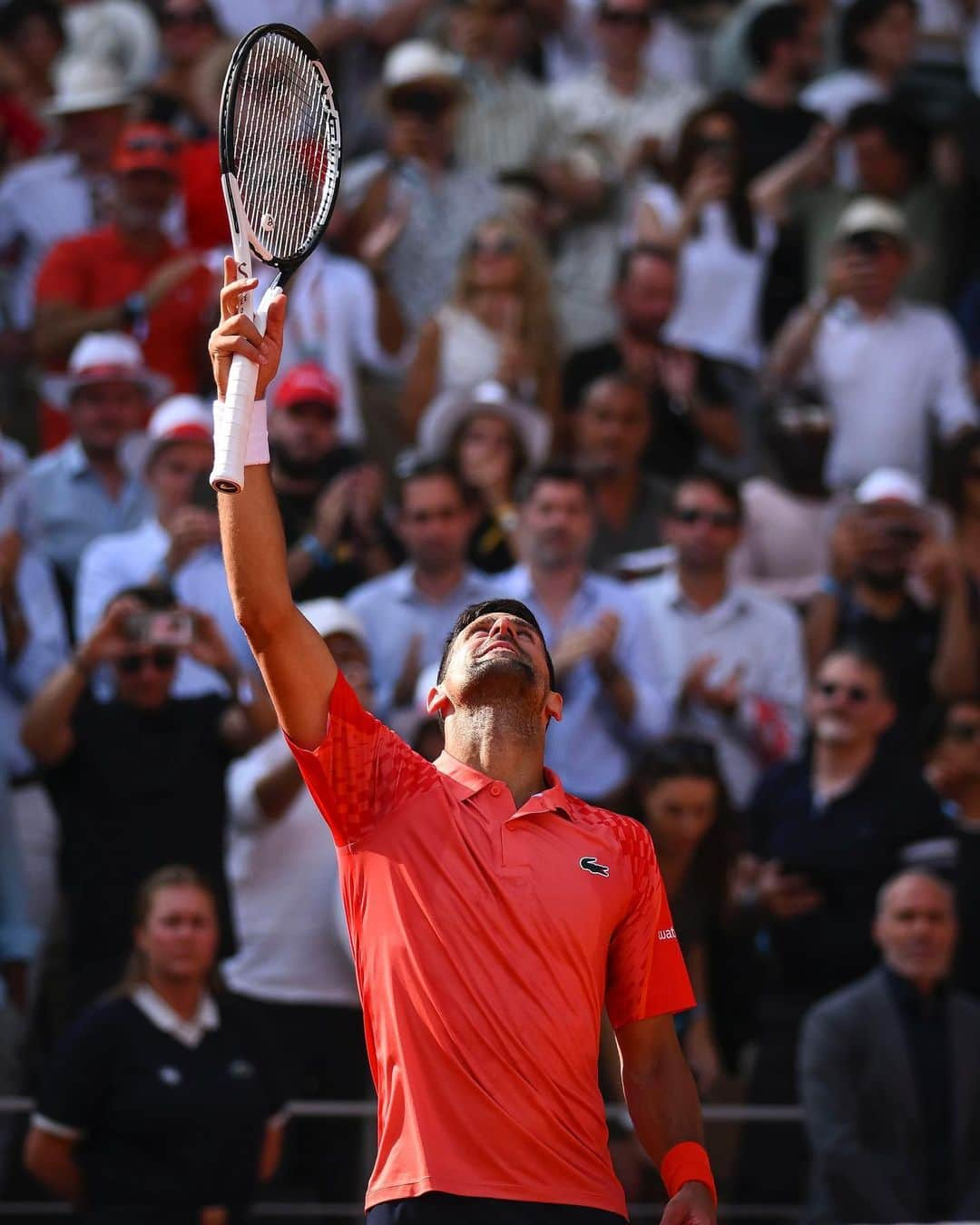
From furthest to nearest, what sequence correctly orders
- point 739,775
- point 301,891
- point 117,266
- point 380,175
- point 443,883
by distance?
point 380,175
point 117,266
point 739,775
point 301,891
point 443,883

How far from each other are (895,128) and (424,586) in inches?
192

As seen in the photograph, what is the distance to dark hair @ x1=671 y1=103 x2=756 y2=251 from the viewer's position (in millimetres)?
12305

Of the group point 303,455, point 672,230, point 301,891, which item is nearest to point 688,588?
point 303,455

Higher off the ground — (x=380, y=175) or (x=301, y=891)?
(x=380, y=175)

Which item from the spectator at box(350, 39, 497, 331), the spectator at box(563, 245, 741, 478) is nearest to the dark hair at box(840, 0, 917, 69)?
the spectator at box(350, 39, 497, 331)

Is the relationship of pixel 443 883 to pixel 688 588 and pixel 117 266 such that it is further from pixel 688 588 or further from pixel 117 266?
pixel 117 266

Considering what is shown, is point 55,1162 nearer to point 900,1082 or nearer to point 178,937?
point 178,937

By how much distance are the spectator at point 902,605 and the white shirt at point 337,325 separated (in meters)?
2.36

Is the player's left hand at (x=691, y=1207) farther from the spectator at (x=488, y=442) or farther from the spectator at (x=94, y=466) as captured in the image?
the spectator at (x=94, y=466)

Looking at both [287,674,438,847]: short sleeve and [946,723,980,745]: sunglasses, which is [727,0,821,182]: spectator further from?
[287,674,438,847]: short sleeve

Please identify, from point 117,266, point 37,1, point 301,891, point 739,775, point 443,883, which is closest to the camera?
point 443,883

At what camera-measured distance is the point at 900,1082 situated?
26.0 feet

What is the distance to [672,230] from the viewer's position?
12.3 meters

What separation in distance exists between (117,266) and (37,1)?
2759 millimetres
